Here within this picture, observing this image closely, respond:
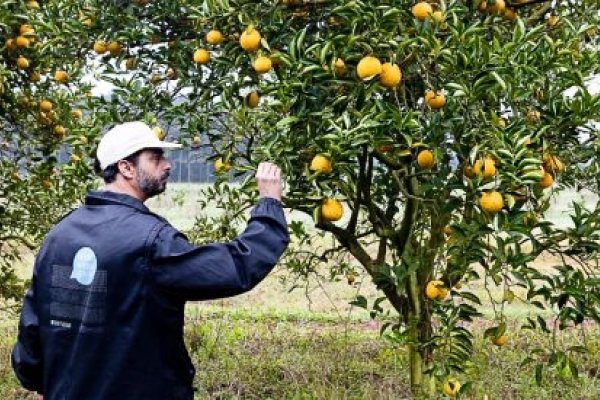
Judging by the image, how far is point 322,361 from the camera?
6059 mm

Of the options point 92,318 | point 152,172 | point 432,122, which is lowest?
point 92,318

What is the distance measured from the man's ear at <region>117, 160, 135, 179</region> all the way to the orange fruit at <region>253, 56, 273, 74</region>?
78 centimetres

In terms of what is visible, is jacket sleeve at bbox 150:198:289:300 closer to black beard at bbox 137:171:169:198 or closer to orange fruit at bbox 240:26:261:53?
black beard at bbox 137:171:169:198

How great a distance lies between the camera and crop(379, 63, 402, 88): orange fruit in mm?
2984

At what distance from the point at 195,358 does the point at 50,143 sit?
5.69 feet

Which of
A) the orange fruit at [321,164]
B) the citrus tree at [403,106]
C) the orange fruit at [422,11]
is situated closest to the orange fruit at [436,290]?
the citrus tree at [403,106]

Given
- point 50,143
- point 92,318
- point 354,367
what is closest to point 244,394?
point 354,367

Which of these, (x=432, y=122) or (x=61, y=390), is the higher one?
(x=432, y=122)

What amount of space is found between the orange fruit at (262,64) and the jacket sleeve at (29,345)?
1031 millimetres

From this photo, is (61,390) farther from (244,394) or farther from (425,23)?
(244,394)

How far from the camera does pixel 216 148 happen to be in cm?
390

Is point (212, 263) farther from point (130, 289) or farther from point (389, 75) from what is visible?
point (389, 75)

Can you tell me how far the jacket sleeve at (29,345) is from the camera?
8.55ft

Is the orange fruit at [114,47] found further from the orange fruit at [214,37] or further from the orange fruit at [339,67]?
the orange fruit at [339,67]
